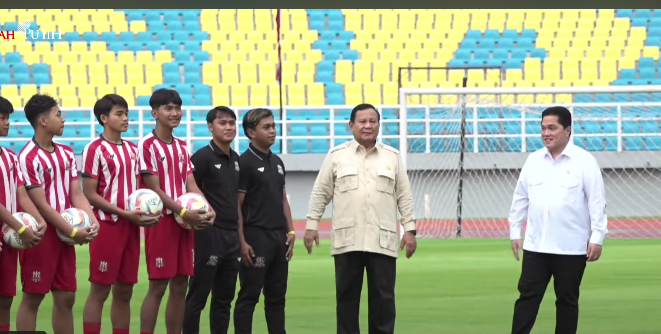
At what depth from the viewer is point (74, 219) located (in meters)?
5.91

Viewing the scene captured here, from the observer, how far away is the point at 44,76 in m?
25.7

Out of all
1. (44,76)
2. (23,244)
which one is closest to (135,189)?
(23,244)

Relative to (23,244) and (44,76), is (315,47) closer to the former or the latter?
(44,76)

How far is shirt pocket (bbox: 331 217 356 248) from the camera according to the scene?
Answer: 6.73 metres

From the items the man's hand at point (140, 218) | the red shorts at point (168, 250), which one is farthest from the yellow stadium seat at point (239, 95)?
the man's hand at point (140, 218)

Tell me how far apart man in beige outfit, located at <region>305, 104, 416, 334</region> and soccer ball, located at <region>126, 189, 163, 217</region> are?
41.9 inches

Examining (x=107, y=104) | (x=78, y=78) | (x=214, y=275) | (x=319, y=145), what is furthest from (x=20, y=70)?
(x=107, y=104)

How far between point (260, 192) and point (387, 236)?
0.89 m

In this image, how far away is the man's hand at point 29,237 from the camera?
570cm

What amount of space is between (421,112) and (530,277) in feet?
55.2

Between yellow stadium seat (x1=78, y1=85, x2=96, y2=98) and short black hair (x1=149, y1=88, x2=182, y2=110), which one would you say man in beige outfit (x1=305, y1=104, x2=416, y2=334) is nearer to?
short black hair (x1=149, y1=88, x2=182, y2=110)

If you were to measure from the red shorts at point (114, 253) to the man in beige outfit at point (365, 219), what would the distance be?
43.9 inches

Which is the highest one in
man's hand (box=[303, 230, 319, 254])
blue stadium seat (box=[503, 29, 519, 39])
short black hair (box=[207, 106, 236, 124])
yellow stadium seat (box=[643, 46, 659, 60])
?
blue stadium seat (box=[503, 29, 519, 39])

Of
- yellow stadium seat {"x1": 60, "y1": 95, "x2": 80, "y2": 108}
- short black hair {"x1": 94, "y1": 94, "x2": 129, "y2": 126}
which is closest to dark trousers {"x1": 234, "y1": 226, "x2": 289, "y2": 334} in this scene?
short black hair {"x1": 94, "y1": 94, "x2": 129, "y2": 126}
